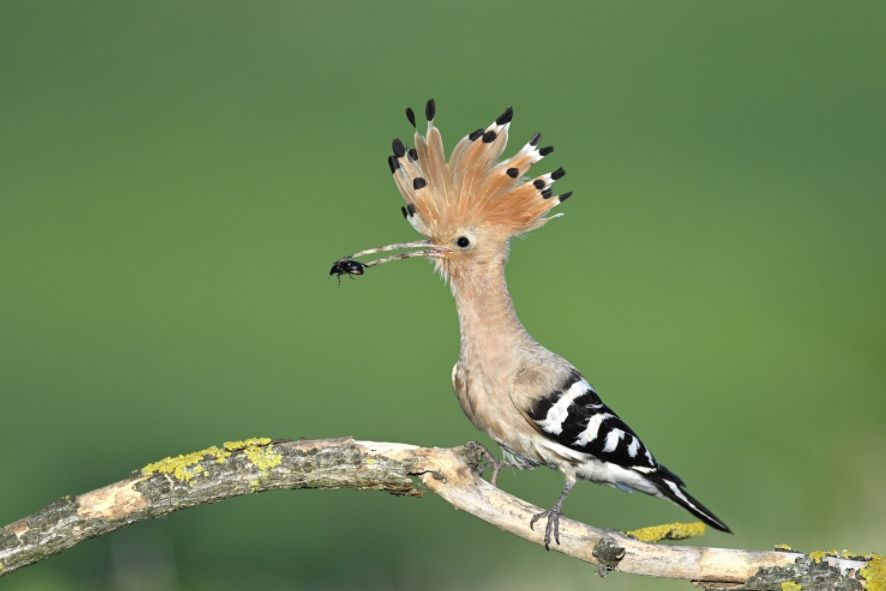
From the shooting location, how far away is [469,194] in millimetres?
1770

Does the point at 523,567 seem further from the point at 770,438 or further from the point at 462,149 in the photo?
the point at 770,438

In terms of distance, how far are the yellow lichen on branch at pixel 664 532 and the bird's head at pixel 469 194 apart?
452 millimetres

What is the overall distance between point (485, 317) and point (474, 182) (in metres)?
0.20

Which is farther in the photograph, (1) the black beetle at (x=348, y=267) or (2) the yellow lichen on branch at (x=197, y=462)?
(1) the black beetle at (x=348, y=267)

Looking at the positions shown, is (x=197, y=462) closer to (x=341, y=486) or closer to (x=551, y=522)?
(x=341, y=486)

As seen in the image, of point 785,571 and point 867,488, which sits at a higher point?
point 867,488

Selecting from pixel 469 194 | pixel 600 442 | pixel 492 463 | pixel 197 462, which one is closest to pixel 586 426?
pixel 600 442

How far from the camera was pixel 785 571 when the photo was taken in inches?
59.9

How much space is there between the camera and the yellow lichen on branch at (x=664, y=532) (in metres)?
1.67

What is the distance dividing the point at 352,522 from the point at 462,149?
138cm

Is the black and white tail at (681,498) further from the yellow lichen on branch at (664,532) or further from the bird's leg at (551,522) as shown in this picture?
the bird's leg at (551,522)

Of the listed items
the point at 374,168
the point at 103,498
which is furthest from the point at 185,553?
the point at 374,168

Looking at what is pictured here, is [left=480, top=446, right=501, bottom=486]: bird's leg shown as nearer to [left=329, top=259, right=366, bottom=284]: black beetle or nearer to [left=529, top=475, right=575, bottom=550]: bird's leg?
[left=529, top=475, right=575, bottom=550]: bird's leg

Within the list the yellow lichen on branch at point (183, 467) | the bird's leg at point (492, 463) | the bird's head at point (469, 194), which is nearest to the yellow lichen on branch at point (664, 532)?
the bird's leg at point (492, 463)
